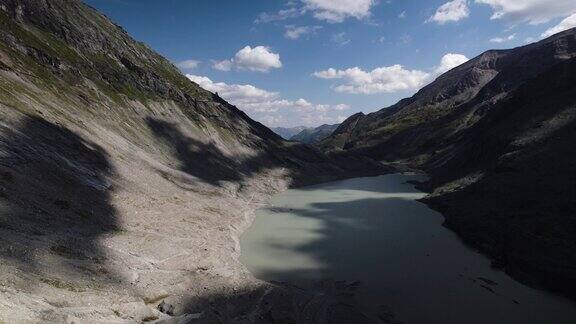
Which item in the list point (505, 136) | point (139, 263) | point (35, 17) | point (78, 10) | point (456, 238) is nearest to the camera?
point (139, 263)

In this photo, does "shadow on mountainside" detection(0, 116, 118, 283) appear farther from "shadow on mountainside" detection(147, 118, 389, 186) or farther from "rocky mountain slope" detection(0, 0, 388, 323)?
"shadow on mountainside" detection(147, 118, 389, 186)

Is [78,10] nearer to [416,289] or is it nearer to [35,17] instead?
[35,17]

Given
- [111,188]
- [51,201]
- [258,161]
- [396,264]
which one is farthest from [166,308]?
[258,161]

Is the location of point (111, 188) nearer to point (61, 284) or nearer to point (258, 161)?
point (61, 284)

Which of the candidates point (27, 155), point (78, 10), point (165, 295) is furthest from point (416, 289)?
point (78, 10)

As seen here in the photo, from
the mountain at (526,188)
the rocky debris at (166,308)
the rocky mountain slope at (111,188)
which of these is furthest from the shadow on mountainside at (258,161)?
the rocky debris at (166,308)

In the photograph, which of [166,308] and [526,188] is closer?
[166,308]

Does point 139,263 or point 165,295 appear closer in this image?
point 165,295
